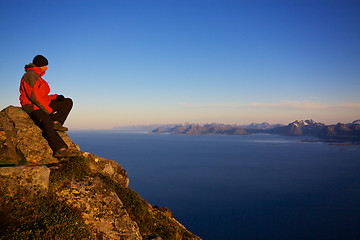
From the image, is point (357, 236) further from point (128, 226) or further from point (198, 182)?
point (128, 226)

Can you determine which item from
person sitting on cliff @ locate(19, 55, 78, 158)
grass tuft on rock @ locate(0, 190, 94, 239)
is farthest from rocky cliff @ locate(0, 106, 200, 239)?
person sitting on cliff @ locate(19, 55, 78, 158)

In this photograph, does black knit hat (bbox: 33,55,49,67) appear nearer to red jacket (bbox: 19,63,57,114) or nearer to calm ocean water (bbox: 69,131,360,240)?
red jacket (bbox: 19,63,57,114)

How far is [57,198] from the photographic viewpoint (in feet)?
19.8

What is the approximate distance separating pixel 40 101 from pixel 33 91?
1.54ft

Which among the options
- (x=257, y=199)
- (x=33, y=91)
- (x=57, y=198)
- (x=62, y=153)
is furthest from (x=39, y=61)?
(x=257, y=199)

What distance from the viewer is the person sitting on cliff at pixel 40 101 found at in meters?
7.77

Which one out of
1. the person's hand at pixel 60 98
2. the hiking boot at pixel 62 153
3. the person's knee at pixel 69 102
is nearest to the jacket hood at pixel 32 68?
the person's hand at pixel 60 98

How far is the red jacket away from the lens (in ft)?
26.0

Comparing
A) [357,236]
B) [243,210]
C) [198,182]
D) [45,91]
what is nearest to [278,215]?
[243,210]

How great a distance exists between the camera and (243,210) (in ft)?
221

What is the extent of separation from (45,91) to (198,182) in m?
89.1

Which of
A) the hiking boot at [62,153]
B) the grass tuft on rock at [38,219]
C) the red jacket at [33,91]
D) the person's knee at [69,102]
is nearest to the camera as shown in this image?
the grass tuft on rock at [38,219]

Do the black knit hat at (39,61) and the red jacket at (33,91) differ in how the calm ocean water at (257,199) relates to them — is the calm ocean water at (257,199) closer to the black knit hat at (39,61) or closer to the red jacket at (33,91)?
the red jacket at (33,91)

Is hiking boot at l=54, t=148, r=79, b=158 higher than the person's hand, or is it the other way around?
the person's hand
